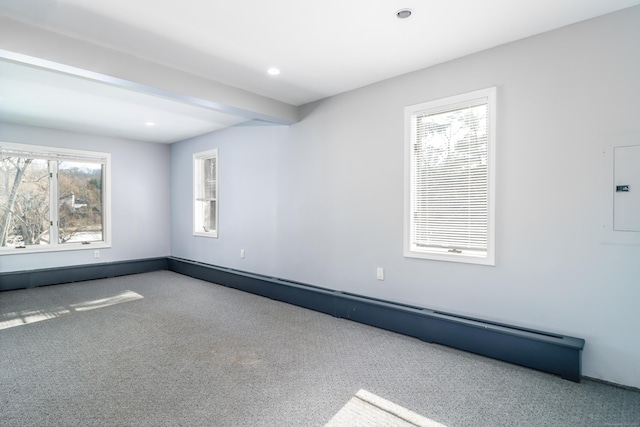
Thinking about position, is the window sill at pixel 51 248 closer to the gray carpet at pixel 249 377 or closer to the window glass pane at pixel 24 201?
the window glass pane at pixel 24 201

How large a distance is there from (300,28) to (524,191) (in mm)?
2150

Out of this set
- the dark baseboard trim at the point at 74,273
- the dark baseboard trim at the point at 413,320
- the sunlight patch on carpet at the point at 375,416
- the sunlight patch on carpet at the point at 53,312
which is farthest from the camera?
the dark baseboard trim at the point at 74,273

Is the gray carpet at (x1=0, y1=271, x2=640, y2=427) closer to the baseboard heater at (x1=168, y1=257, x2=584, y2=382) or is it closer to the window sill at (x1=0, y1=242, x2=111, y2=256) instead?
the baseboard heater at (x1=168, y1=257, x2=584, y2=382)

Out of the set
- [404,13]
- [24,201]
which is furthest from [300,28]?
[24,201]

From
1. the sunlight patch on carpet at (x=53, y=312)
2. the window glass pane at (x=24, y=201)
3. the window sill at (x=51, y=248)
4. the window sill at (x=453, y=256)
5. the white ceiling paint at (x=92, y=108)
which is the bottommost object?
the sunlight patch on carpet at (x=53, y=312)

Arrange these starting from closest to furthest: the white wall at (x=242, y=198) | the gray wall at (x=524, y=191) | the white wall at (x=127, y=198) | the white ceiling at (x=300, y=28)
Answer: the white ceiling at (x=300, y=28), the gray wall at (x=524, y=191), the white wall at (x=242, y=198), the white wall at (x=127, y=198)

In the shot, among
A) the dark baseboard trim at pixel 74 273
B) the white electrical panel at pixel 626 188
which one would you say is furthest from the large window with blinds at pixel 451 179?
the dark baseboard trim at pixel 74 273

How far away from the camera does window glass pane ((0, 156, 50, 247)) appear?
504 centimetres

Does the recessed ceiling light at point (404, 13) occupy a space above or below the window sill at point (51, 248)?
above

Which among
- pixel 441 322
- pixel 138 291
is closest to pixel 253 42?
pixel 441 322

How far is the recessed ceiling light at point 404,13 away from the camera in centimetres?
226

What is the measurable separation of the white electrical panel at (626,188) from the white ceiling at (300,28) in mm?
987

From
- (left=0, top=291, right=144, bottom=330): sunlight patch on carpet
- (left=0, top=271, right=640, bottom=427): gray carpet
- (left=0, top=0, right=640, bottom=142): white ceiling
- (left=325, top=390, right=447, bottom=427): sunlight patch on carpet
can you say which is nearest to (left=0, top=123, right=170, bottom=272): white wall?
(left=0, top=291, right=144, bottom=330): sunlight patch on carpet

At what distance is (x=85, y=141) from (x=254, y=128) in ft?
10.3
